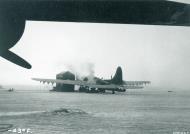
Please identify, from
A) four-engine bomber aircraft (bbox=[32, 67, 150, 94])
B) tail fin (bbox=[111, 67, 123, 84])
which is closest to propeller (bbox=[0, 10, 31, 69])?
four-engine bomber aircraft (bbox=[32, 67, 150, 94])

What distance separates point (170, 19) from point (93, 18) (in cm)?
38

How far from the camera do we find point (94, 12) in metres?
1.68

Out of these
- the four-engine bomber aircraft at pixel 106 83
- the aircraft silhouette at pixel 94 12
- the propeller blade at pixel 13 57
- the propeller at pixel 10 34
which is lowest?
the propeller blade at pixel 13 57

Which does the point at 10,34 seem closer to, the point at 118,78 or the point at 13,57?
the point at 13,57

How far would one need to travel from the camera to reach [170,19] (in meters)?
1.65

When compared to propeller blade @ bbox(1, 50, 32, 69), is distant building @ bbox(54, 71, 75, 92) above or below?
above

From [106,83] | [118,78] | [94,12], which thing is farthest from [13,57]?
[118,78]

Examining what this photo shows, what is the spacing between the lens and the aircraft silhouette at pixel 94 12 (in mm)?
1621

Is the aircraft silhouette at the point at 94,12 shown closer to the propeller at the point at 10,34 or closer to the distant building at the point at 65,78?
the propeller at the point at 10,34

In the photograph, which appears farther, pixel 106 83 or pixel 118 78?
Answer: pixel 118 78

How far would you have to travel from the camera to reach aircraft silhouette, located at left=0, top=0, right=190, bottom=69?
5.32 feet

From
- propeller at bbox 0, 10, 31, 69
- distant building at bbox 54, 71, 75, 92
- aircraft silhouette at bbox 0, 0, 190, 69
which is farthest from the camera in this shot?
distant building at bbox 54, 71, 75, 92

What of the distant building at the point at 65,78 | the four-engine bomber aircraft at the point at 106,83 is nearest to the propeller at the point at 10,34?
the four-engine bomber aircraft at the point at 106,83

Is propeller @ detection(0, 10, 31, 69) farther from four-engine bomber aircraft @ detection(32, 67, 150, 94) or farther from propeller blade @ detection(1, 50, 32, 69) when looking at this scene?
four-engine bomber aircraft @ detection(32, 67, 150, 94)
